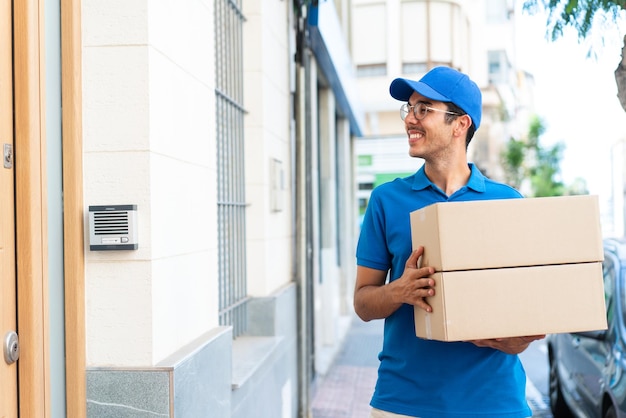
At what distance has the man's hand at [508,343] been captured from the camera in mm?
2305

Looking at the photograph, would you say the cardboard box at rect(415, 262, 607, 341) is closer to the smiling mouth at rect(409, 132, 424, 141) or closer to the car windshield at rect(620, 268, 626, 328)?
the smiling mouth at rect(409, 132, 424, 141)

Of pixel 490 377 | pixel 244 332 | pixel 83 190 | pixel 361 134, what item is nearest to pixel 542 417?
pixel 244 332

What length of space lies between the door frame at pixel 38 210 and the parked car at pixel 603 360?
3095mm

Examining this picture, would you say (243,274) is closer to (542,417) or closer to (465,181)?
(465,181)

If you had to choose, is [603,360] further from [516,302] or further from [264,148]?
[516,302]

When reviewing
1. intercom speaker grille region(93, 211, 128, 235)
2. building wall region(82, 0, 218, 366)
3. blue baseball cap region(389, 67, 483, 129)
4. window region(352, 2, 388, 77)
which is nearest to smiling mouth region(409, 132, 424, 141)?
blue baseball cap region(389, 67, 483, 129)

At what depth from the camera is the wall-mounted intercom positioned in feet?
8.93

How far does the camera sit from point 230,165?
503cm

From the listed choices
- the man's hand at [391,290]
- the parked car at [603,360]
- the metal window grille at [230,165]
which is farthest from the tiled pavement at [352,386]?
the man's hand at [391,290]

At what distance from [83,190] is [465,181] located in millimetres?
1371

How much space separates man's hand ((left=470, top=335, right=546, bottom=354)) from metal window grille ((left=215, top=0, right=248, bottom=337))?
2507mm

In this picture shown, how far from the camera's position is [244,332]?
5352 millimetres

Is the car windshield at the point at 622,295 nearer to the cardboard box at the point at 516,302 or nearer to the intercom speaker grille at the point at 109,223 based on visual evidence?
the cardboard box at the point at 516,302

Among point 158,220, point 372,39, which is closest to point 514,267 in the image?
point 158,220
